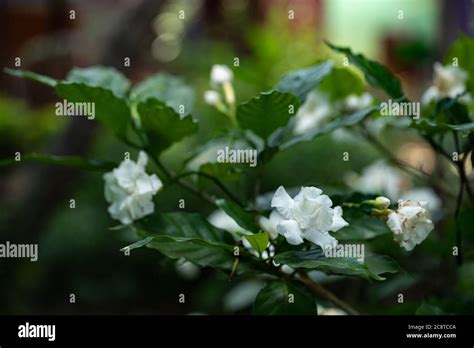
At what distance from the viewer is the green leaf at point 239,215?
76 centimetres

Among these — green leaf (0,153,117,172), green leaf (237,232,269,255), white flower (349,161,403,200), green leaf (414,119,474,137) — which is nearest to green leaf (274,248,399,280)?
green leaf (237,232,269,255)

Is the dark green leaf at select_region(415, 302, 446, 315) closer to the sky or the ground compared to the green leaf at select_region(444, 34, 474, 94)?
closer to the ground

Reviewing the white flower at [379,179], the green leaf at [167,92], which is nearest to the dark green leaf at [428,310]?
the green leaf at [167,92]

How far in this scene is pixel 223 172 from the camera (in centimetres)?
84

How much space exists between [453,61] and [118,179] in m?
0.48

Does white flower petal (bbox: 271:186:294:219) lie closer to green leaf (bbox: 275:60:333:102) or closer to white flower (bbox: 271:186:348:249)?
white flower (bbox: 271:186:348:249)

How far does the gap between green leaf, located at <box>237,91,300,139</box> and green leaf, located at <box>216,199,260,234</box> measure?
0.11 metres

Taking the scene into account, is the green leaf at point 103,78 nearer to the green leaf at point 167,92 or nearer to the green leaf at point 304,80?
the green leaf at point 167,92

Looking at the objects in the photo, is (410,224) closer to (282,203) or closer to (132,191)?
(282,203)

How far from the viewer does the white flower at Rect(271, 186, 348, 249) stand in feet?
2.27

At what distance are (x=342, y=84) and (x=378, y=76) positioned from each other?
240 millimetres

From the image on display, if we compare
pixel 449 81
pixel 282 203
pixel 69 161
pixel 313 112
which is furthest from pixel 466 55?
pixel 69 161

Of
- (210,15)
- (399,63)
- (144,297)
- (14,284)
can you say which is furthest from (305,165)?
(399,63)

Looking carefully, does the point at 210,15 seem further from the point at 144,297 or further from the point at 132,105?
the point at 132,105
